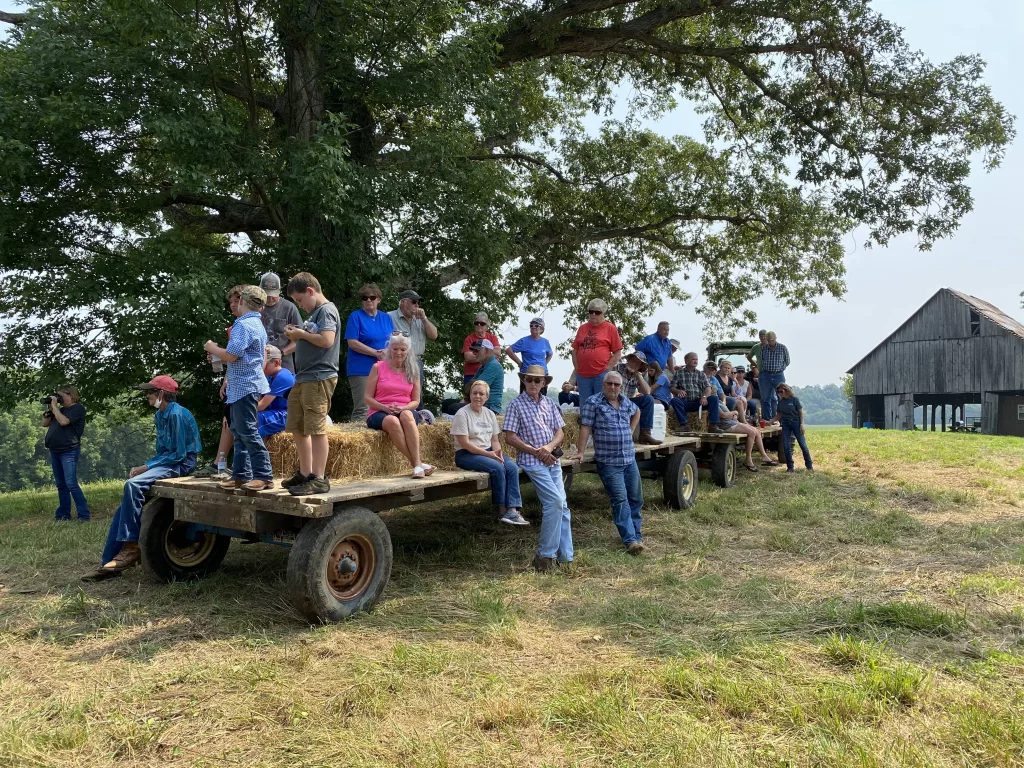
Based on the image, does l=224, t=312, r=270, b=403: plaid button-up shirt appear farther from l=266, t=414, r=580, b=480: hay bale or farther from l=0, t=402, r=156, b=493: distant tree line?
l=0, t=402, r=156, b=493: distant tree line

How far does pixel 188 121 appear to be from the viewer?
31.3 ft

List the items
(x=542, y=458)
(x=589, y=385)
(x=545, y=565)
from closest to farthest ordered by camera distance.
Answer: (x=545, y=565) < (x=542, y=458) < (x=589, y=385)

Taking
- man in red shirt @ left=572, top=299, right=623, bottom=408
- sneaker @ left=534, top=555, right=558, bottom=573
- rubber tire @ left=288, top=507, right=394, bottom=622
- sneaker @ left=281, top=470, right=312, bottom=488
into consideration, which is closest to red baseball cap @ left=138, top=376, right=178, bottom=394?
sneaker @ left=281, top=470, right=312, bottom=488

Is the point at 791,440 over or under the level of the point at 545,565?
over

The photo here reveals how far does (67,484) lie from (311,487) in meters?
7.02

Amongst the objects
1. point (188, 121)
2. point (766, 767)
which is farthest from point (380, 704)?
point (188, 121)

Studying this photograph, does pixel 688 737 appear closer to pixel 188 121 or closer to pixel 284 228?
pixel 188 121

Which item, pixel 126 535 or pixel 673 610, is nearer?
pixel 673 610

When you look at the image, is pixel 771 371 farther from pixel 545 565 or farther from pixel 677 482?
pixel 545 565

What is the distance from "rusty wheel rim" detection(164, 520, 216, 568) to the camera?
20.0ft

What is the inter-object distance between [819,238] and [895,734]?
16.0 m

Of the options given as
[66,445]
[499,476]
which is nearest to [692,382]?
[499,476]

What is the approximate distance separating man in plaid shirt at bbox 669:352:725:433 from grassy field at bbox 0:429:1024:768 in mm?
3329

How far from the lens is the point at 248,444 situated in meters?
5.24
